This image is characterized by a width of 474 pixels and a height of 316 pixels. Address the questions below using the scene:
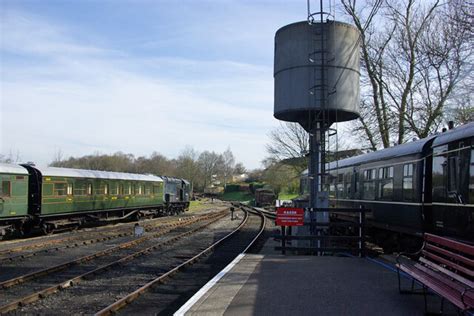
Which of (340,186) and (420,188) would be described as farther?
(340,186)

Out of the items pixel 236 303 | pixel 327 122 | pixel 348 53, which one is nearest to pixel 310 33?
pixel 348 53

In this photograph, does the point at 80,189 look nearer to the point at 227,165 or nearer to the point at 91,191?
the point at 91,191

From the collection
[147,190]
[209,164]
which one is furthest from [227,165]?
[147,190]

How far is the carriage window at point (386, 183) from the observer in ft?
46.6

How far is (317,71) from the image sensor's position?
15.5m

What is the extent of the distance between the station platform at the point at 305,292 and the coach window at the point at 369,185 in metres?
5.31

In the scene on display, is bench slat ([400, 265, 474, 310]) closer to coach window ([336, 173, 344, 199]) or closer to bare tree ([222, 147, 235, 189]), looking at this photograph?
coach window ([336, 173, 344, 199])

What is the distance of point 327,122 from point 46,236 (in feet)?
44.3

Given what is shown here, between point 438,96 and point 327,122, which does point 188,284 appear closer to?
point 327,122

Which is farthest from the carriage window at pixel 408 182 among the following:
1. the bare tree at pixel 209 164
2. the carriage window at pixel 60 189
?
the bare tree at pixel 209 164

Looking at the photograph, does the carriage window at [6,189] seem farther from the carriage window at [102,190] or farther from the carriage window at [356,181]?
the carriage window at [356,181]

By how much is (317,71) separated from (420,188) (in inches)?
204

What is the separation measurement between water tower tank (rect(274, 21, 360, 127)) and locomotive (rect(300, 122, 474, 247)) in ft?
7.00

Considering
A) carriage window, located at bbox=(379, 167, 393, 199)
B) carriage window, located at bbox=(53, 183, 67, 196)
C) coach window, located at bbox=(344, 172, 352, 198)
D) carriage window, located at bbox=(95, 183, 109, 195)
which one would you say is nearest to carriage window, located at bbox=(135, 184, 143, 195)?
carriage window, located at bbox=(95, 183, 109, 195)
